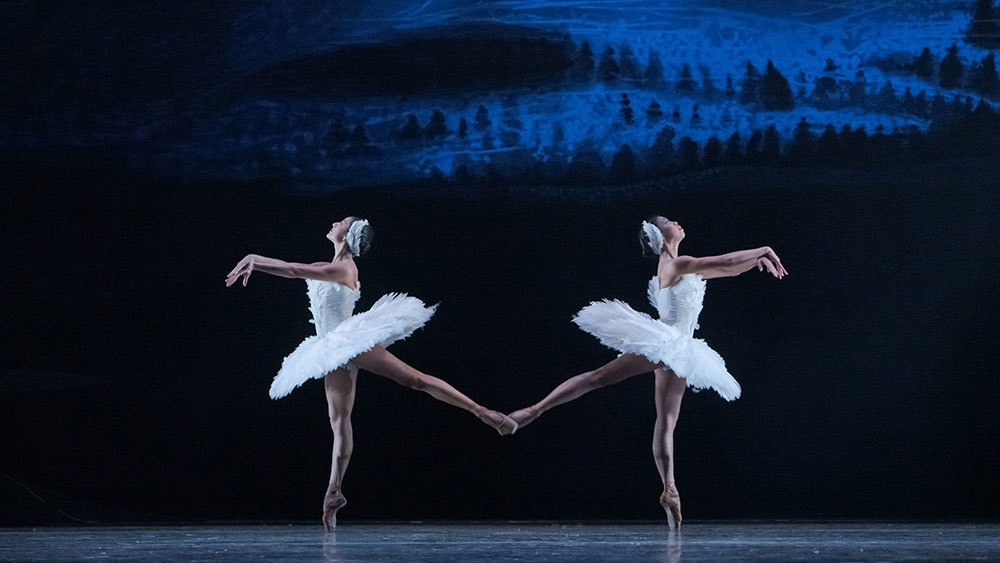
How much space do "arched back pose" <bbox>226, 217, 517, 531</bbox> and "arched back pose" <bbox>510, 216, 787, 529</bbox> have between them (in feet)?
1.92

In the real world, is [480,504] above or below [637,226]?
below

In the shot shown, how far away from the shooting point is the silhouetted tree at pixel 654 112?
5.79m

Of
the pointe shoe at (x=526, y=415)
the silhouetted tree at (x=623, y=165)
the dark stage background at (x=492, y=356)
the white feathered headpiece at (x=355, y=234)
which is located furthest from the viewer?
the silhouetted tree at (x=623, y=165)

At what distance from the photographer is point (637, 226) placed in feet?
18.8

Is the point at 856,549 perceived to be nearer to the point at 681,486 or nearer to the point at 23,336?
the point at 681,486

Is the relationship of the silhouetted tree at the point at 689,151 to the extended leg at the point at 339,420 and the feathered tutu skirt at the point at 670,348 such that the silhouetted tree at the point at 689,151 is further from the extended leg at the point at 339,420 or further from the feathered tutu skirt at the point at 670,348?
the extended leg at the point at 339,420

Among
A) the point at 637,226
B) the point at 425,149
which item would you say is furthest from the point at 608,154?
the point at 425,149

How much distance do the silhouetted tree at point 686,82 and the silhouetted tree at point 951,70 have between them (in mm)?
1411

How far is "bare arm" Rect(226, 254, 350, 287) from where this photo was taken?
4227 millimetres

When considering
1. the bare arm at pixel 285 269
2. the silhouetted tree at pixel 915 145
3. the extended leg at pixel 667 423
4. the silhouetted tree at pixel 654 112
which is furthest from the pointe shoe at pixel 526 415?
the silhouetted tree at pixel 915 145

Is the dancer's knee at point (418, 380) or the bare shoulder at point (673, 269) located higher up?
the bare shoulder at point (673, 269)

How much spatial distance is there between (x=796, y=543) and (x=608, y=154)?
8.75ft

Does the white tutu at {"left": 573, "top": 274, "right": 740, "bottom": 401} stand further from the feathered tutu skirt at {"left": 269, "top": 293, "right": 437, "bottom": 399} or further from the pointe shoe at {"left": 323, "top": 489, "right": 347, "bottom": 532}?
the pointe shoe at {"left": 323, "top": 489, "right": 347, "bottom": 532}

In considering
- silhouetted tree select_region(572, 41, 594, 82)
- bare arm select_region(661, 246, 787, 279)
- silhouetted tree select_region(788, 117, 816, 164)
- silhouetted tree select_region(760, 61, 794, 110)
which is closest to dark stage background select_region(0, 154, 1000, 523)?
silhouetted tree select_region(788, 117, 816, 164)
